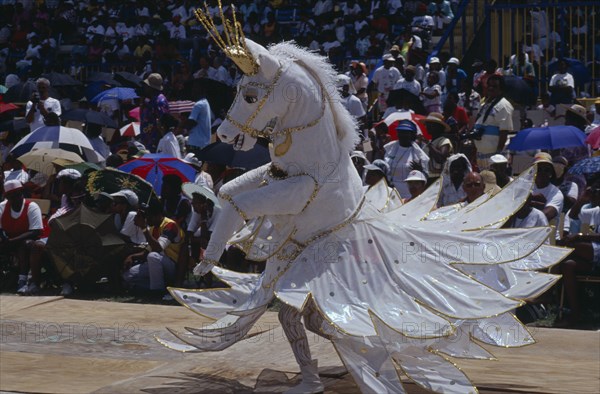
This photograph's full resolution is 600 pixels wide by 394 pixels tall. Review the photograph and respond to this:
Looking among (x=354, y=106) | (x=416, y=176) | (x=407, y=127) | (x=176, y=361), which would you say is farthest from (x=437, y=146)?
(x=176, y=361)

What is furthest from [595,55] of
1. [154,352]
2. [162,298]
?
[154,352]

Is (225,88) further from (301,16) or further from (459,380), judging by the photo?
(459,380)

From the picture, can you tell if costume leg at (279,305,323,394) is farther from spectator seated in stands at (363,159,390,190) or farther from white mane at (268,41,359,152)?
spectator seated in stands at (363,159,390,190)

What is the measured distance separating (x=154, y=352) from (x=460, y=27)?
11372mm

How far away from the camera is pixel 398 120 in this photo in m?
11.5

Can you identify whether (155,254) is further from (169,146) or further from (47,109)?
(47,109)

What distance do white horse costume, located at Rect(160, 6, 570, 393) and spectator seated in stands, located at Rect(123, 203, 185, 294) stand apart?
410 cm

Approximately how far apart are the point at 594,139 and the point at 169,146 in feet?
14.7

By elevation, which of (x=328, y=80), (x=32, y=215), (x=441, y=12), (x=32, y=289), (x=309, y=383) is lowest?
(x=32, y=289)

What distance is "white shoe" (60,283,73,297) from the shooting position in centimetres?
972

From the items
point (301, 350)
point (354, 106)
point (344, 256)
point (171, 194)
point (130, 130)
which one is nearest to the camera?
point (344, 256)

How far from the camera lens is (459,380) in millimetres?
4879

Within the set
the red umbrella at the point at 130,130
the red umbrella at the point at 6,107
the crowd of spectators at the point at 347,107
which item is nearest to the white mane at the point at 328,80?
the crowd of spectators at the point at 347,107

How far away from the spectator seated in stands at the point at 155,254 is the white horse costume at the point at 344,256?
4096 mm
